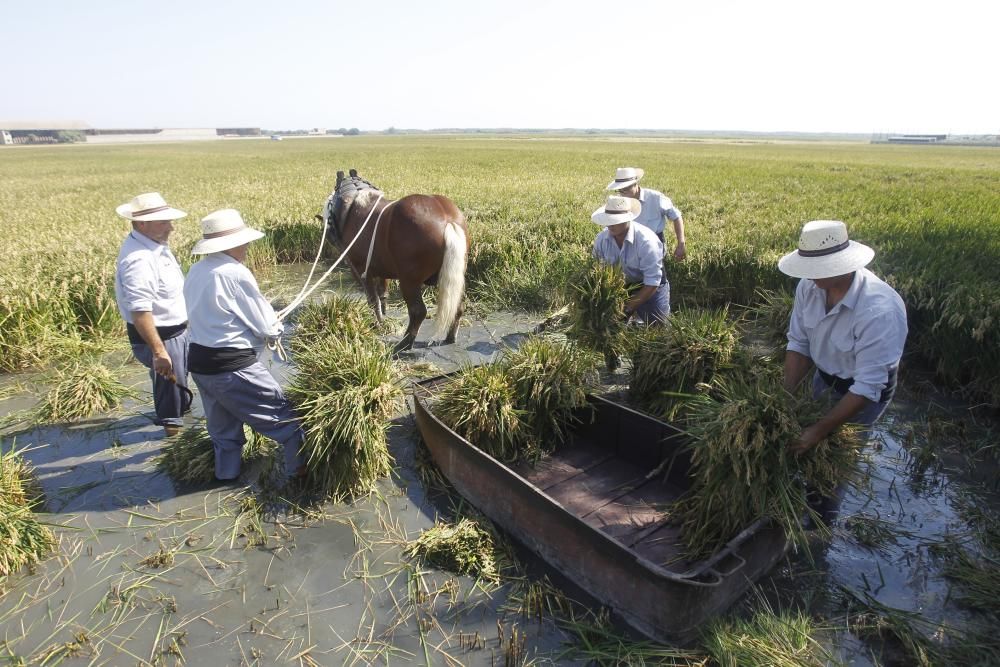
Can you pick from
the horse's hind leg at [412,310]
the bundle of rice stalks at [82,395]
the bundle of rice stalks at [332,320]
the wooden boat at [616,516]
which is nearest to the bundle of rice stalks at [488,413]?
the wooden boat at [616,516]

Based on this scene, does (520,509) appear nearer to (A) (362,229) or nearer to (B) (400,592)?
(B) (400,592)

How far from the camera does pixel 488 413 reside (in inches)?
169

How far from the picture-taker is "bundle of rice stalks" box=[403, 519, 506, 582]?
136 inches

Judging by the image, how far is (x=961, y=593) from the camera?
3.16 metres

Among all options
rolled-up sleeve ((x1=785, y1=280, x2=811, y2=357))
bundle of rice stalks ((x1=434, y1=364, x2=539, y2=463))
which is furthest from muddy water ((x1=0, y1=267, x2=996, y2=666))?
rolled-up sleeve ((x1=785, y1=280, x2=811, y2=357))

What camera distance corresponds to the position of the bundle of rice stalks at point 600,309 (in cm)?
534

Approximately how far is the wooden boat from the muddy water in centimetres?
30

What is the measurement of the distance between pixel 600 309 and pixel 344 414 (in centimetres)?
266

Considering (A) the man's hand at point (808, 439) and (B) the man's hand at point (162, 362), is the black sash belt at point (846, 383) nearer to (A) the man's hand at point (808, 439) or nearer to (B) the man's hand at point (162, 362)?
(A) the man's hand at point (808, 439)

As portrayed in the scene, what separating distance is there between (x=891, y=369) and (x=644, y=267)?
2610 mm

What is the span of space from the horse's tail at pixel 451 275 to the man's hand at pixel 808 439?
426 centimetres

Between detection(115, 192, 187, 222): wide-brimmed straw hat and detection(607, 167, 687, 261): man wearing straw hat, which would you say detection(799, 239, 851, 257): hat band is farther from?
detection(115, 192, 187, 222): wide-brimmed straw hat

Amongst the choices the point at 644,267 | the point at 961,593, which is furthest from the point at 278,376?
the point at 961,593

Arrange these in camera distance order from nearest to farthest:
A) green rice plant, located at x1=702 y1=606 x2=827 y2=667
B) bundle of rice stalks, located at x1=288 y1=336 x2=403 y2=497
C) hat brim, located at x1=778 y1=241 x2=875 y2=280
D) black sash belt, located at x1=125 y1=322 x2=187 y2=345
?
green rice plant, located at x1=702 y1=606 x2=827 y2=667
hat brim, located at x1=778 y1=241 x2=875 y2=280
bundle of rice stalks, located at x1=288 y1=336 x2=403 y2=497
black sash belt, located at x1=125 y1=322 x2=187 y2=345
